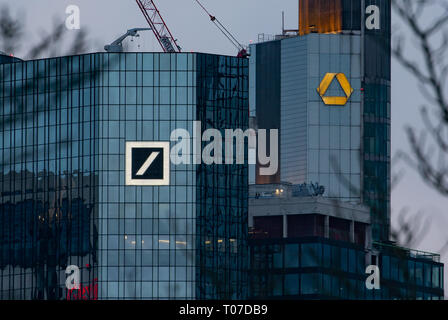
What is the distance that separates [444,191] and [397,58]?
301cm

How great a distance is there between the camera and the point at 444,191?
34.1 m
